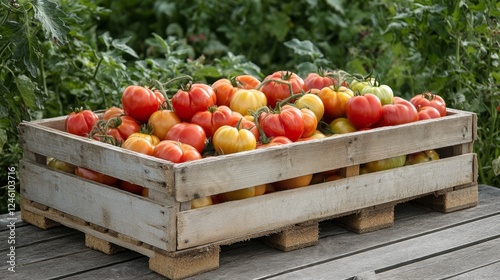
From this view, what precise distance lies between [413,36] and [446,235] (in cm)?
144

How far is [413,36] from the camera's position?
15.0ft

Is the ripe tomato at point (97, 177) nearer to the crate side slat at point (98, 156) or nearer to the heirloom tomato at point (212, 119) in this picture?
the crate side slat at point (98, 156)

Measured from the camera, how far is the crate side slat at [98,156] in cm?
288

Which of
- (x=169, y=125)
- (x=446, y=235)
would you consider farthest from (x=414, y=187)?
(x=169, y=125)

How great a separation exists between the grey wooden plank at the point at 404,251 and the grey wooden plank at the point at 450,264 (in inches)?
1.3

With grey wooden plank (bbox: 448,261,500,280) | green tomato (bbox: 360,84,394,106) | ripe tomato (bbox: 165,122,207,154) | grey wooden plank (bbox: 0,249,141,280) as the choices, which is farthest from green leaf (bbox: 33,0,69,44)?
grey wooden plank (bbox: 448,261,500,280)

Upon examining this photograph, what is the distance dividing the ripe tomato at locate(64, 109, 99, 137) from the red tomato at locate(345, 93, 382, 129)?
924 millimetres

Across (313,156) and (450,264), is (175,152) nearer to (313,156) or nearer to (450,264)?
(313,156)

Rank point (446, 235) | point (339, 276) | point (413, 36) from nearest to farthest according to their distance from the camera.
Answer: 1. point (339, 276)
2. point (446, 235)
3. point (413, 36)

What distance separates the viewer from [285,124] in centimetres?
320

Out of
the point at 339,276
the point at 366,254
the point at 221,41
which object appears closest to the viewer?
the point at 339,276

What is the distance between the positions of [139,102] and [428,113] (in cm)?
112

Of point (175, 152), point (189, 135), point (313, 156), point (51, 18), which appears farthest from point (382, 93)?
point (51, 18)

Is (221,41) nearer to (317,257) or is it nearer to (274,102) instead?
(274,102)
